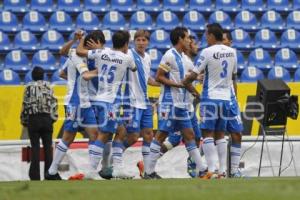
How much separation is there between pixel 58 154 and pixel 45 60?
7117 mm

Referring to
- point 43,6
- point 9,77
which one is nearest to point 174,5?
point 43,6

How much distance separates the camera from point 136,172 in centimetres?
1177

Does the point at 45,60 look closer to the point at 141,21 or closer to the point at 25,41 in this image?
the point at 25,41

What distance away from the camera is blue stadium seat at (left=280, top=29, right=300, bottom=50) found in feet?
59.2

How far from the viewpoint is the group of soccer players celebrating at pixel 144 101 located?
961cm

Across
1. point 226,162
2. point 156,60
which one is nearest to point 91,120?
point 226,162

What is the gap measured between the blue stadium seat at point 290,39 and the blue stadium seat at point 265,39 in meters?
0.21

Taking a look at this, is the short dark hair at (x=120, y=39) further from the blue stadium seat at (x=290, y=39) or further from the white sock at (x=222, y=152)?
the blue stadium seat at (x=290, y=39)

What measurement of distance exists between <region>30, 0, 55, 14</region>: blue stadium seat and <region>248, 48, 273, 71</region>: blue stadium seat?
4.50m

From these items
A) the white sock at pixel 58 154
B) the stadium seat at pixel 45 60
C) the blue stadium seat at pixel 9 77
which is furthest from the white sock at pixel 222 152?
the stadium seat at pixel 45 60

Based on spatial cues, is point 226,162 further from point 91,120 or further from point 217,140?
point 91,120

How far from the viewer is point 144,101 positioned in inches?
402

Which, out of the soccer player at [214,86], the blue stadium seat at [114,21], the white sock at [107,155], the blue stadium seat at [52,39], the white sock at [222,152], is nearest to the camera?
the soccer player at [214,86]

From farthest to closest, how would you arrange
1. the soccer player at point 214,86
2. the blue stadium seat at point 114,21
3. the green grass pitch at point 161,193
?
the blue stadium seat at point 114,21
the soccer player at point 214,86
the green grass pitch at point 161,193
